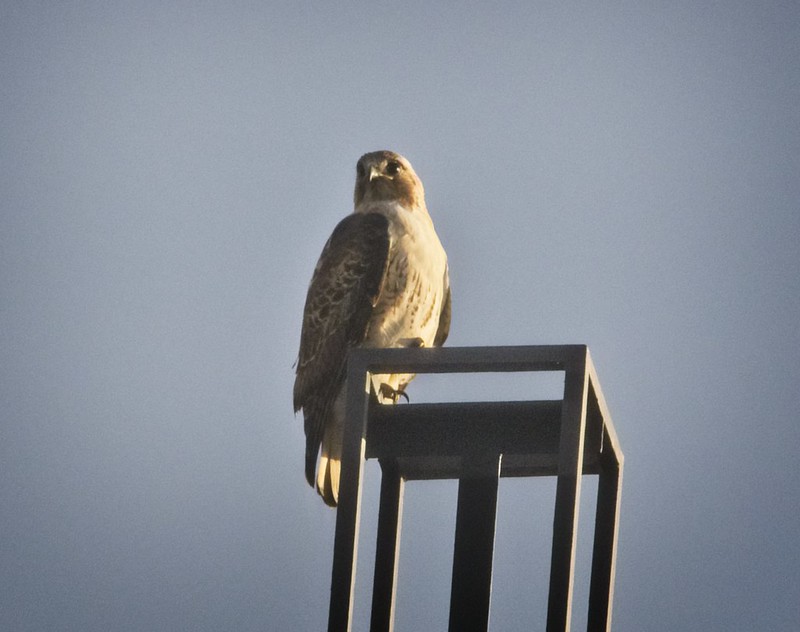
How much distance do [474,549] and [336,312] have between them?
3.47m

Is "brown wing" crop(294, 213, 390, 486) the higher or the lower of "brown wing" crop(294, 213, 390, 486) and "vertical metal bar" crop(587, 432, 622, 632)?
the higher

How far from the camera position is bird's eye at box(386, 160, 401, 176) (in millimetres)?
8016

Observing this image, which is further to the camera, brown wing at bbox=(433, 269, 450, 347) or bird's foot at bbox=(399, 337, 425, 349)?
brown wing at bbox=(433, 269, 450, 347)

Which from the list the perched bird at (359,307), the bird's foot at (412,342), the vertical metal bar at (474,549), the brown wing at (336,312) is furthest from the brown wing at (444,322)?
the vertical metal bar at (474,549)

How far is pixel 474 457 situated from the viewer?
3.84 metres

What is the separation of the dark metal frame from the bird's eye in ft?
13.2

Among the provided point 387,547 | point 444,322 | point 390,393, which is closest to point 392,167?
point 444,322

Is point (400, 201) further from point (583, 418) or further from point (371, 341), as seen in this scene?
point (583, 418)

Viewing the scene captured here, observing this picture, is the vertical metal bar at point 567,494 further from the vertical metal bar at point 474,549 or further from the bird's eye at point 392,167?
the bird's eye at point 392,167

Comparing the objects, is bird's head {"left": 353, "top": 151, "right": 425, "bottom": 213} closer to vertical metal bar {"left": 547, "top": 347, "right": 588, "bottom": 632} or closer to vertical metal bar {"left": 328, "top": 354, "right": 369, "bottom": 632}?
vertical metal bar {"left": 328, "top": 354, "right": 369, "bottom": 632}

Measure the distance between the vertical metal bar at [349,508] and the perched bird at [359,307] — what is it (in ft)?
9.47

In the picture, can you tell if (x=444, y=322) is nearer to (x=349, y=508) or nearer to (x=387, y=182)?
(x=387, y=182)

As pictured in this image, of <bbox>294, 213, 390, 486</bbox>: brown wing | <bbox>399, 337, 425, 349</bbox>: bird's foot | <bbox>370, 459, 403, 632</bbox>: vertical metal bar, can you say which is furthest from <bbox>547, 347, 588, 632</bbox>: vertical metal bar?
<bbox>294, 213, 390, 486</bbox>: brown wing

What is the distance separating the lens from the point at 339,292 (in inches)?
280
